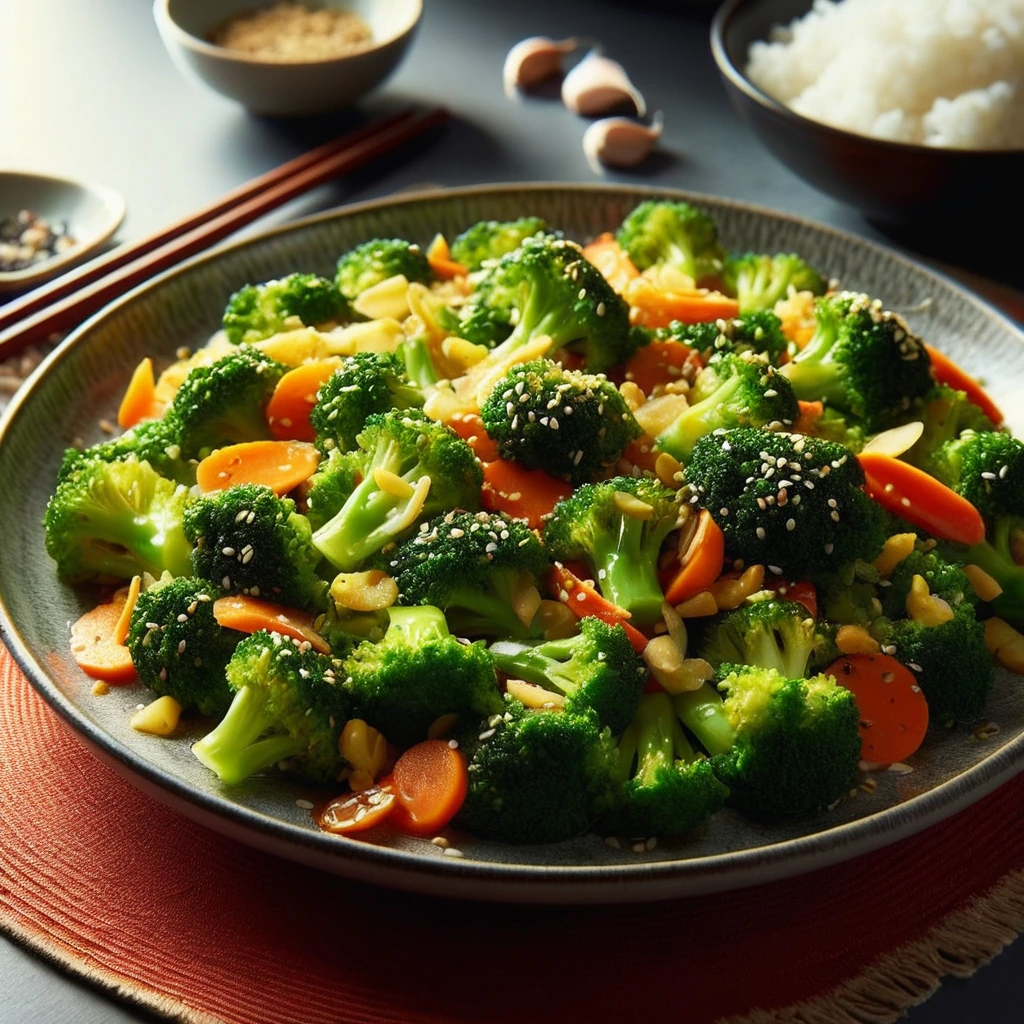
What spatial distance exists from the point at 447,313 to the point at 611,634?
1.06 m

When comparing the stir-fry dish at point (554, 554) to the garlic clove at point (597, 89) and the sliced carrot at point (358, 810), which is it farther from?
the garlic clove at point (597, 89)

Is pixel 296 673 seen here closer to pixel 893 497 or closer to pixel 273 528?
pixel 273 528

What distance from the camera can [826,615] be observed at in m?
2.21

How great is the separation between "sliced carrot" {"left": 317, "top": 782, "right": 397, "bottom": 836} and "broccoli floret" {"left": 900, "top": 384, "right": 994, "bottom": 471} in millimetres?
1284

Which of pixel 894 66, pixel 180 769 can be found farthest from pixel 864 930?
pixel 894 66

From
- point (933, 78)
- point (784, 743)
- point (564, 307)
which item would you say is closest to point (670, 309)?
point (564, 307)

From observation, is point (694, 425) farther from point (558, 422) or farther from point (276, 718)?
point (276, 718)

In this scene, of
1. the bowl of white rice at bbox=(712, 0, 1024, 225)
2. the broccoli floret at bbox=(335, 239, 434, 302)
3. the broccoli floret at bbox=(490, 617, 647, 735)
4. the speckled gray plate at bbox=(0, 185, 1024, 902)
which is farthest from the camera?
the bowl of white rice at bbox=(712, 0, 1024, 225)

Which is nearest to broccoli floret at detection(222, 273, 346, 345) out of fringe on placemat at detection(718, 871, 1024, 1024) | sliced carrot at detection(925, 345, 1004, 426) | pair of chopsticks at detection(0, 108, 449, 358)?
pair of chopsticks at detection(0, 108, 449, 358)

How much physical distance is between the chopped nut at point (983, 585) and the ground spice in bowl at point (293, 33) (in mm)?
2816

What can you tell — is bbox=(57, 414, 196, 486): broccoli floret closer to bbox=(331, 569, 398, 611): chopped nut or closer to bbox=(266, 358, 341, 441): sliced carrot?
bbox=(266, 358, 341, 441): sliced carrot

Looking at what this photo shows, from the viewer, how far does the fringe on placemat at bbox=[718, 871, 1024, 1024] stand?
1.79 m

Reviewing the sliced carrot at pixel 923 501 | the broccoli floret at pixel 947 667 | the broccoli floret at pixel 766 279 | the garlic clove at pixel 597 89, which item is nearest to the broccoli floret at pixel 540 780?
the broccoli floret at pixel 947 667

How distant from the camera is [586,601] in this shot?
2.11 meters
